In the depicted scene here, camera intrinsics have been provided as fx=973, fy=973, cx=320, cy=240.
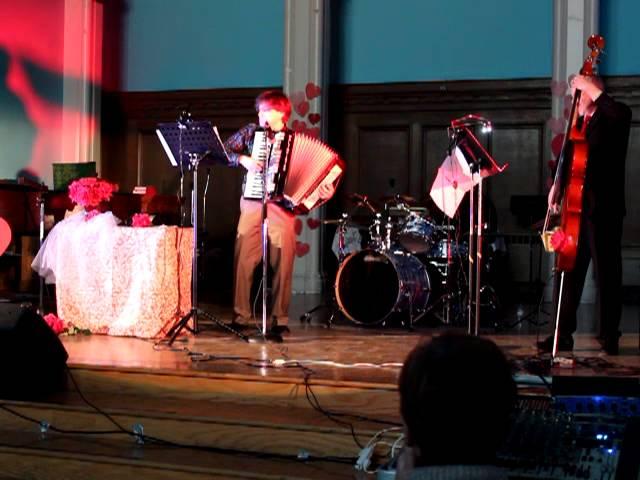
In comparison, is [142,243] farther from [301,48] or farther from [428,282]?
[301,48]

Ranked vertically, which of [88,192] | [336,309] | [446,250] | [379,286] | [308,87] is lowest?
[336,309]

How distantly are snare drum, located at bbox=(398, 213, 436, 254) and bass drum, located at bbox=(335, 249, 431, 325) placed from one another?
18 centimetres

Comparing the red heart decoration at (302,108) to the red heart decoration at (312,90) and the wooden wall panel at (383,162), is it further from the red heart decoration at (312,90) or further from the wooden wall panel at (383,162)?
the wooden wall panel at (383,162)

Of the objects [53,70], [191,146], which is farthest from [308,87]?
[191,146]

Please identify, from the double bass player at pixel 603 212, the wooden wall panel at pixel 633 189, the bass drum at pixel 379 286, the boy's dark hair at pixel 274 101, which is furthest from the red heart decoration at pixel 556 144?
the boy's dark hair at pixel 274 101

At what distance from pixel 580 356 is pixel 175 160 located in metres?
3.02

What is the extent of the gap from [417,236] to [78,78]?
590 centimetres

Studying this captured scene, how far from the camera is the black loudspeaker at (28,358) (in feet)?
18.1

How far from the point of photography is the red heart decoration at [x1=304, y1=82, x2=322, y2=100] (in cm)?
1145

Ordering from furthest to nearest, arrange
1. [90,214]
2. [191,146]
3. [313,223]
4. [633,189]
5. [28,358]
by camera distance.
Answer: [313,223]
[633,189]
[90,214]
[191,146]
[28,358]

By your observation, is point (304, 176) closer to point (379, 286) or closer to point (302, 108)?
point (379, 286)

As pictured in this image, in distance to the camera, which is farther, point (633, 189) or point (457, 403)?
point (633, 189)

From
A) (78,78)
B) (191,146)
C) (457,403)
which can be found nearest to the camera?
(457,403)

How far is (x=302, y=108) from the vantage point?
11.5 meters
